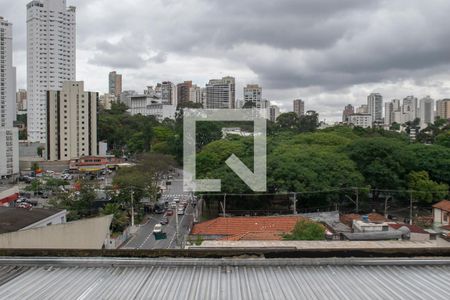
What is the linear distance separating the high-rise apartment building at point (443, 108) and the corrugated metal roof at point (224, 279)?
64.5 meters

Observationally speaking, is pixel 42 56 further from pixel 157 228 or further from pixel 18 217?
pixel 18 217

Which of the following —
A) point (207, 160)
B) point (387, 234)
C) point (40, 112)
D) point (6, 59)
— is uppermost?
point (6, 59)

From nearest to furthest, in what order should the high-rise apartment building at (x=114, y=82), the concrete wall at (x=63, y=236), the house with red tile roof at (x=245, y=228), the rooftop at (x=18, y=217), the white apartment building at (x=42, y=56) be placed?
the concrete wall at (x=63, y=236), the rooftop at (x=18, y=217), the house with red tile roof at (x=245, y=228), the white apartment building at (x=42, y=56), the high-rise apartment building at (x=114, y=82)

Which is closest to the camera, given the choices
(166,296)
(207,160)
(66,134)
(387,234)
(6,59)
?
(166,296)

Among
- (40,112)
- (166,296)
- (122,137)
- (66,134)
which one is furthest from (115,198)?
(40,112)

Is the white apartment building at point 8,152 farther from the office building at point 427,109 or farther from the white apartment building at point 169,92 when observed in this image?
the office building at point 427,109

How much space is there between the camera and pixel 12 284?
263 centimetres

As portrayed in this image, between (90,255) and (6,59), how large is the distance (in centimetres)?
3414

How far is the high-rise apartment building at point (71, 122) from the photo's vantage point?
2884 centimetres

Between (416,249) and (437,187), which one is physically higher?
(416,249)

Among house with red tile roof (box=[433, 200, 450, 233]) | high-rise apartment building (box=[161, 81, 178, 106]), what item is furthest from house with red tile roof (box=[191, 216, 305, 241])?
high-rise apartment building (box=[161, 81, 178, 106])

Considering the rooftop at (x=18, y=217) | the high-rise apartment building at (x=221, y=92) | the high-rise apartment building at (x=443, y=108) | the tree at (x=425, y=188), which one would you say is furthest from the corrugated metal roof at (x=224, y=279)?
the high-rise apartment building at (x=443, y=108)

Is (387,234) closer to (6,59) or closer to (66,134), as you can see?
(66,134)

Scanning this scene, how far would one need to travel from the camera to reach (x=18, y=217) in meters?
9.68
